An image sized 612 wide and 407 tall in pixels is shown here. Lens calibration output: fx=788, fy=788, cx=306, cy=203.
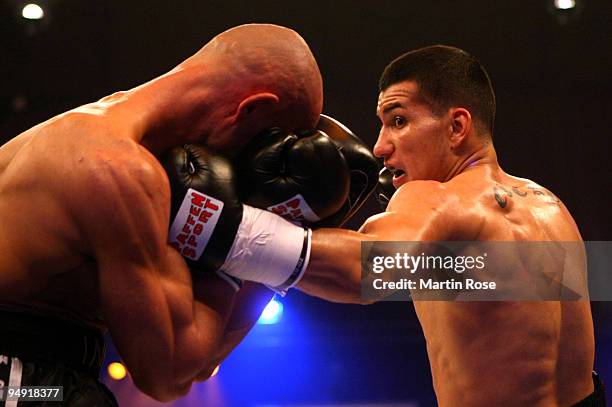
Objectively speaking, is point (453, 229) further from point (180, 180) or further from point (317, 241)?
point (180, 180)

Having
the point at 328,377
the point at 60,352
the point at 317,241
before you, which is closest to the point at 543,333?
the point at 317,241

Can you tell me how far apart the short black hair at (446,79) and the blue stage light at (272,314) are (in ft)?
11.2

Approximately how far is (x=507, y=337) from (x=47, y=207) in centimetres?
119

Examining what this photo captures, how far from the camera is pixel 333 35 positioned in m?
4.87

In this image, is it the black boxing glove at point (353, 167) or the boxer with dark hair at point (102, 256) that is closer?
the boxer with dark hair at point (102, 256)

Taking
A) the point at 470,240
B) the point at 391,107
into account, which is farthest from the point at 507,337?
the point at 391,107

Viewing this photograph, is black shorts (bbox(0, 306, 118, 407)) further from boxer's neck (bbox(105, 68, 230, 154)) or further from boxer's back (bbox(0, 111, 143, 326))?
boxer's neck (bbox(105, 68, 230, 154))

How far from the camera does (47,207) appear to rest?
1519mm

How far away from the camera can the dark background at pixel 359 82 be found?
472cm

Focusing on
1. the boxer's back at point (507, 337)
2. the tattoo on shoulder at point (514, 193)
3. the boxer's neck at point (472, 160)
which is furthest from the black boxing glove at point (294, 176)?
the boxer's neck at point (472, 160)

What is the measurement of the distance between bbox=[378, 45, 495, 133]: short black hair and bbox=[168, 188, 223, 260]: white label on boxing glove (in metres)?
0.94

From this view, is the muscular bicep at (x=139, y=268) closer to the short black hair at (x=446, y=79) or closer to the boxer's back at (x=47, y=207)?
the boxer's back at (x=47, y=207)

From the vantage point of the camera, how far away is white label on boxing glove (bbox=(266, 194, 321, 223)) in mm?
1734

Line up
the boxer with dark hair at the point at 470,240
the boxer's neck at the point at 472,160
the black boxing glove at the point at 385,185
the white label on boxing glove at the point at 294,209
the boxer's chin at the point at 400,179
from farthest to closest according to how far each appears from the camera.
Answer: the black boxing glove at the point at 385,185, the boxer's chin at the point at 400,179, the boxer's neck at the point at 472,160, the boxer with dark hair at the point at 470,240, the white label on boxing glove at the point at 294,209
